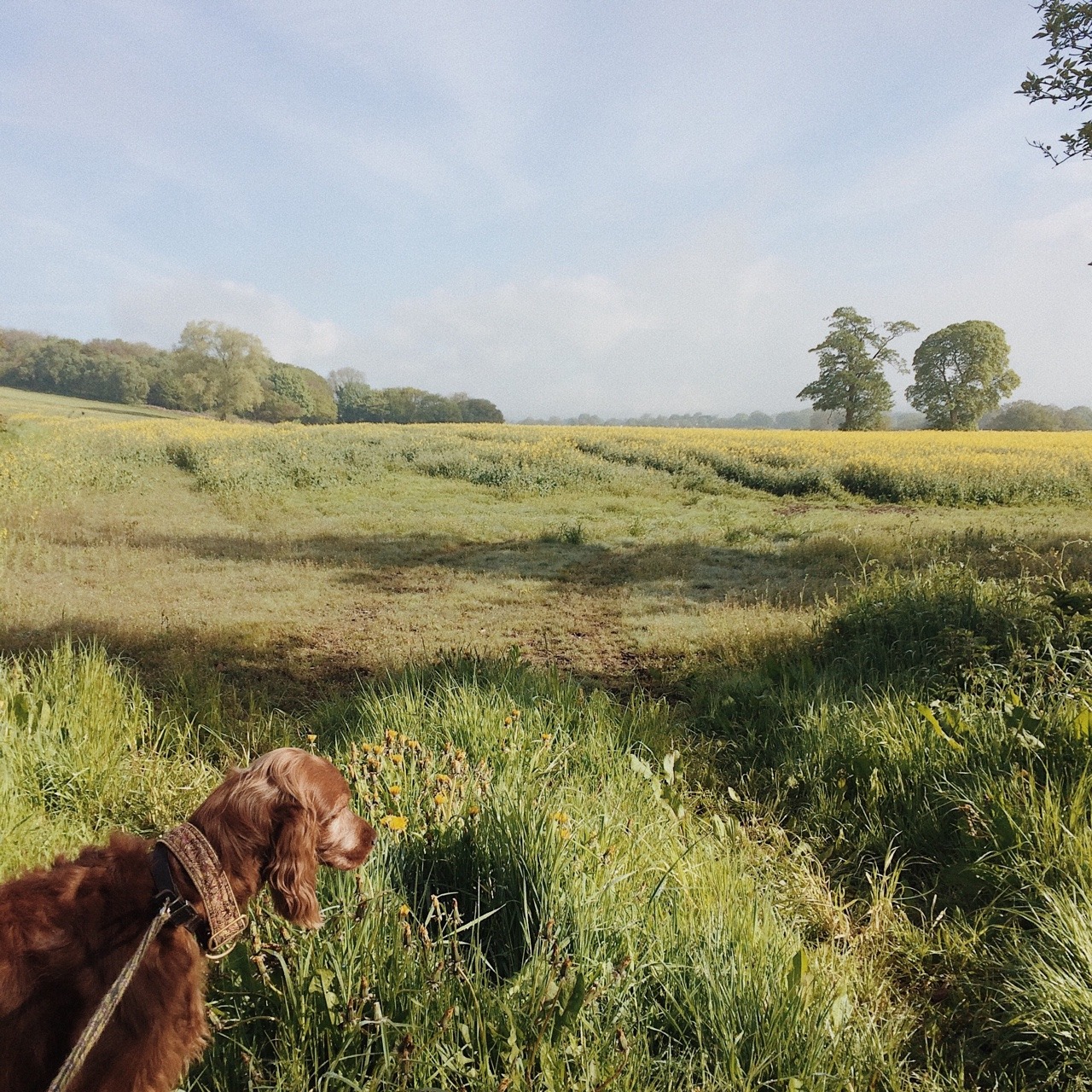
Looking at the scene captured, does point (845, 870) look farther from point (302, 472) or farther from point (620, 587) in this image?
point (302, 472)

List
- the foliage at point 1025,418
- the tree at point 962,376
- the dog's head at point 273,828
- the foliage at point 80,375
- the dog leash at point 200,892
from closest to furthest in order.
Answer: the dog leash at point 200,892 < the dog's head at point 273,828 < the tree at point 962,376 < the foliage at point 1025,418 < the foliage at point 80,375

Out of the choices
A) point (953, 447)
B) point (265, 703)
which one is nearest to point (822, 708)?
point (265, 703)

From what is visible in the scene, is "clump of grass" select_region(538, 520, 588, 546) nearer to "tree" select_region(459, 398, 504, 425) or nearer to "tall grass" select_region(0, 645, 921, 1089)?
"tall grass" select_region(0, 645, 921, 1089)

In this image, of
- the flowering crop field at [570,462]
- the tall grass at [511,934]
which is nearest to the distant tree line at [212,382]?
the flowering crop field at [570,462]

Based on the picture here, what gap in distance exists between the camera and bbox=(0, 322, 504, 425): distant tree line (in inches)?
1880

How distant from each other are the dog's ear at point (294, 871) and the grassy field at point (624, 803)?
0.37ft

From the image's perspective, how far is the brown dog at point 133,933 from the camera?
136 centimetres

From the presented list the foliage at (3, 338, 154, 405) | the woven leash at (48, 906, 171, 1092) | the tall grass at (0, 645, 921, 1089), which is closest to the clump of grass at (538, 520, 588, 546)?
the tall grass at (0, 645, 921, 1089)

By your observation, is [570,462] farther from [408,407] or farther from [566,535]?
[408,407]

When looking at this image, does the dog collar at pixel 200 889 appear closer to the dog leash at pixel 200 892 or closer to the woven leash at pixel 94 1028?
the dog leash at pixel 200 892

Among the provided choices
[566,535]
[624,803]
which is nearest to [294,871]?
[624,803]

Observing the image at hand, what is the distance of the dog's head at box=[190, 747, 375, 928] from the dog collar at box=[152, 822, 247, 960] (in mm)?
65

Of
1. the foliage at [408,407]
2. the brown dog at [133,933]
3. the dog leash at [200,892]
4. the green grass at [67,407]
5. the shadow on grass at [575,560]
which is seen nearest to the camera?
the brown dog at [133,933]

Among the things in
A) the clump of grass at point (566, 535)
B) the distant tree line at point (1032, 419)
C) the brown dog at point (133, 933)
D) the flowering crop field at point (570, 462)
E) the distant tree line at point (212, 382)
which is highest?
the distant tree line at point (212, 382)
